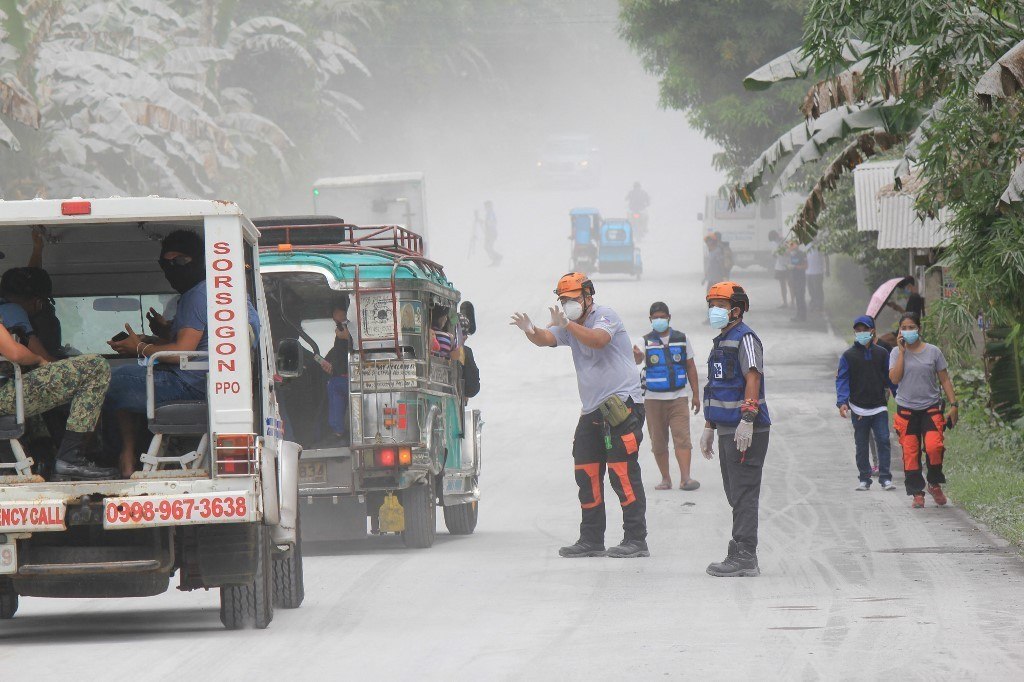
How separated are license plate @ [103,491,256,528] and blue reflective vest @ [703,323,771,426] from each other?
3.91 metres

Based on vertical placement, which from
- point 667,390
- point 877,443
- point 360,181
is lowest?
point 877,443

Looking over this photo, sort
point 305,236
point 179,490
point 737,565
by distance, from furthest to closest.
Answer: point 305,236
point 737,565
point 179,490

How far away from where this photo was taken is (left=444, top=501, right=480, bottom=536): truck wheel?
15151 mm

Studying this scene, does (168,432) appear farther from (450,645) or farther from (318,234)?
(318,234)

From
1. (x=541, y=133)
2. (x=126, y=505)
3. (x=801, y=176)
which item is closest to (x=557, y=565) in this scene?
(x=126, y=505)

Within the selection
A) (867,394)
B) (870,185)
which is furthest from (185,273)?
(870,185)

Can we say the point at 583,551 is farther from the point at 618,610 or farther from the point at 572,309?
the point at 618,610

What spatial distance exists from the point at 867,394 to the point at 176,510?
375 inches

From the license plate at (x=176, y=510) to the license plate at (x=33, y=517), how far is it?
0.24 m

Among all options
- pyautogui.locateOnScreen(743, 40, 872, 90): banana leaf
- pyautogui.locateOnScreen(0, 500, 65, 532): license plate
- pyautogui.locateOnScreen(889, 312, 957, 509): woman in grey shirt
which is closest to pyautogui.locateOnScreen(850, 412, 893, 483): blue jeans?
pyautogui.locateOnScreen(889, 312, 957, 509): woman in grey shirt

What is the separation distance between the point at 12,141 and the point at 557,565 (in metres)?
14.0

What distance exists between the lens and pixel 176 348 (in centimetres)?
906

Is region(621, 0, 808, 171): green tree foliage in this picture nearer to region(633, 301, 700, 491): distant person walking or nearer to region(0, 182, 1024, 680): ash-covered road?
region(633, 301, 700, 491): distant person walking

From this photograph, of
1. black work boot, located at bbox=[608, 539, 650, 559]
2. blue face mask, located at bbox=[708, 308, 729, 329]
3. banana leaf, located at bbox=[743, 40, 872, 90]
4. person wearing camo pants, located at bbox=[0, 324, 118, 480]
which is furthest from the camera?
banana leaf, located at bbox=[743, 40, 872, 90]
